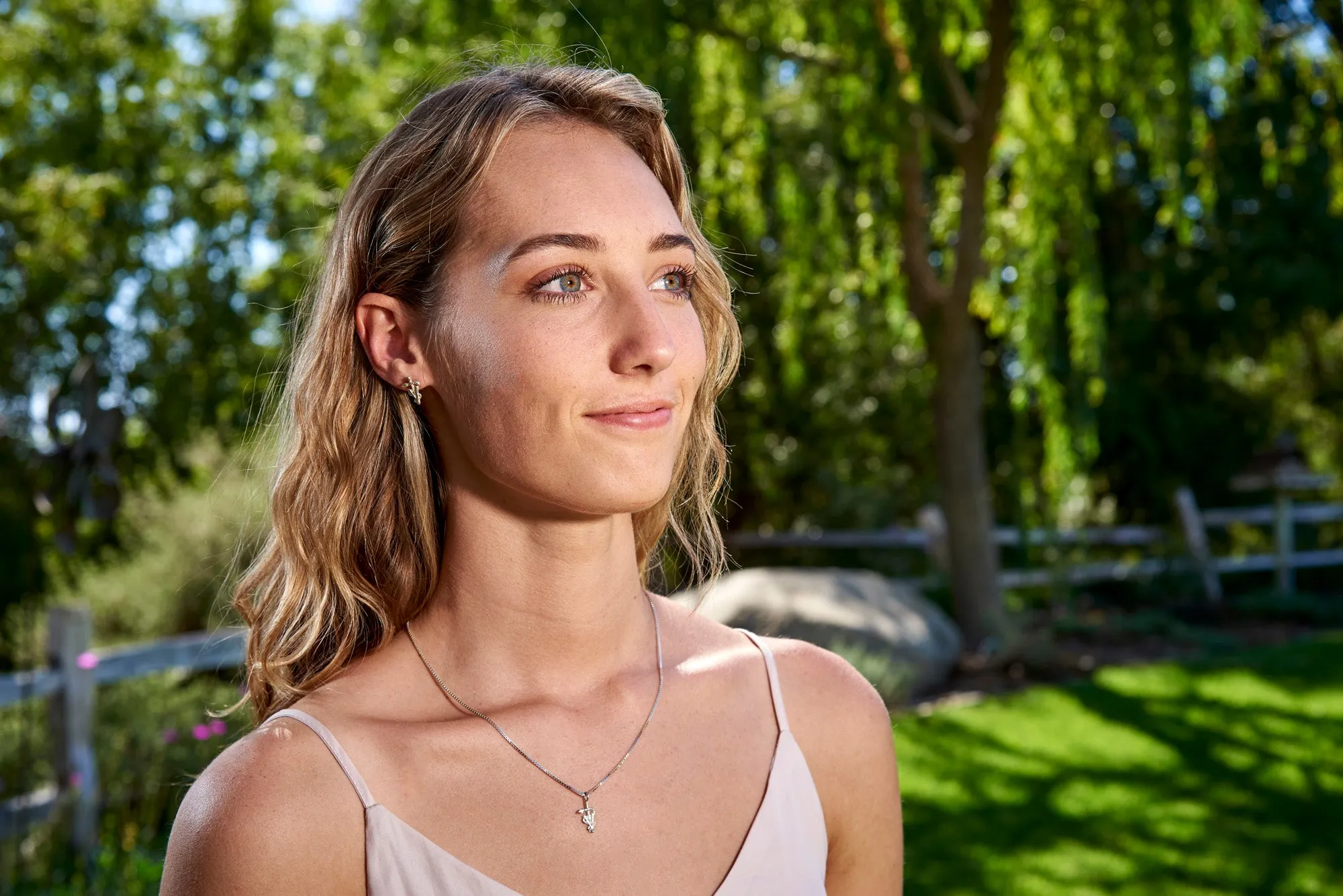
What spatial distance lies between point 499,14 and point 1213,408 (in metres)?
8.41

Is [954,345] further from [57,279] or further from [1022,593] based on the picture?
[57,279]

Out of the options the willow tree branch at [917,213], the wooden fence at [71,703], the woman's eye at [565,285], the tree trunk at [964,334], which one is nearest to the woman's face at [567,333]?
the woman's eye at [565,285]

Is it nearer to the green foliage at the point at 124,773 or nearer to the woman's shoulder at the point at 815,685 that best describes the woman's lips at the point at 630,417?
the woman's shoulder at the point at 815,685

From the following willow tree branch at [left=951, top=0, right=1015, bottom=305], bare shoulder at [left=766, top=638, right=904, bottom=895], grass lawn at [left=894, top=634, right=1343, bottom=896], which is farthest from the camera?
willow tree branch at [left=951, top=0, right=1015, bottom=305]

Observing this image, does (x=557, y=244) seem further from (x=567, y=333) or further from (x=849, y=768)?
(x=849, y=768)

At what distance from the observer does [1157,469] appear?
11.7 m

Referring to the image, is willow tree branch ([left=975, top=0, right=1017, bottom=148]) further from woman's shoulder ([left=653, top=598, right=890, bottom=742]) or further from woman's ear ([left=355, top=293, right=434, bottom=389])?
woman's ear ([left=355, top=293, right=434, bottom=389])

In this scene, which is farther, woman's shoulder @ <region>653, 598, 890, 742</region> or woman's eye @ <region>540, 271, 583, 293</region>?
woman's shoulder @ <region>653, 598, 890, 742</region>

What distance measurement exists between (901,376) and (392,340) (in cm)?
980

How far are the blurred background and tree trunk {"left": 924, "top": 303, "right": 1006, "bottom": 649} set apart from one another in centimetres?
3

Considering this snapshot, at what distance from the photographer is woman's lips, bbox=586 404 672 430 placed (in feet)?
4.06

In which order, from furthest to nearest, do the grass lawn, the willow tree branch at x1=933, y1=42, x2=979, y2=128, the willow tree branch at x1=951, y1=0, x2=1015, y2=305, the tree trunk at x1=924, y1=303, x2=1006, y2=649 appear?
the tree trunk at x1=924, y1=303, x2=1006, y2=649 → the willow tree branch at x1=933, y1=42, x2=979, y2=128 → the willow tree branch at x1=951, y1=0, x2=1015, y2=305 → the grass lawn

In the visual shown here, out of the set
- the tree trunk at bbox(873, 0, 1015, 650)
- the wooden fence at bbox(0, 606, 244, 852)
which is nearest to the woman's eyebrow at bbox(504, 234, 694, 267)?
the wooden fence at bbox(0, 606, 244, 852)

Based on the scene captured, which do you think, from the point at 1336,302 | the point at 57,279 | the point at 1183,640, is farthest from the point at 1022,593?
the point at 57,279
